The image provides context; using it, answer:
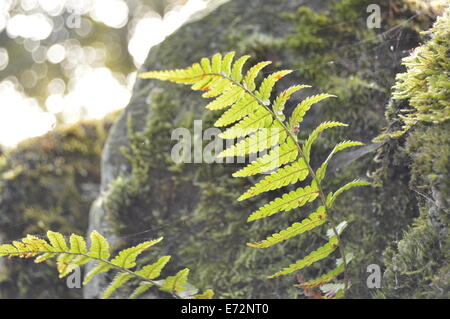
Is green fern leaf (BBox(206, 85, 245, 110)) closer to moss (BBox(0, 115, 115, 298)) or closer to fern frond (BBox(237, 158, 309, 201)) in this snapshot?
fern frond (BBox(237, 158, 309, 201))

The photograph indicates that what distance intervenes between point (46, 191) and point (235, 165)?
5.83 feet

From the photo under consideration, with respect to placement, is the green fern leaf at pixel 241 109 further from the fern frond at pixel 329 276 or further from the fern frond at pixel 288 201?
the fern frond at pixel 329 276

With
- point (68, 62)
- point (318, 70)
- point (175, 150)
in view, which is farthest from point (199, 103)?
point (68, 62)

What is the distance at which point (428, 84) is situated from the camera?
54.4 inches

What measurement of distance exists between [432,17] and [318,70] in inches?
22.4

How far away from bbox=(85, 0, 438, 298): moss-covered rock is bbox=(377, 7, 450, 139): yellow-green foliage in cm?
22

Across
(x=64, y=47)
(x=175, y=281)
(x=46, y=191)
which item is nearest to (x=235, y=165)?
(x=175, y=281)

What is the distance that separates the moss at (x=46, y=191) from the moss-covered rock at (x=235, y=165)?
74 cm

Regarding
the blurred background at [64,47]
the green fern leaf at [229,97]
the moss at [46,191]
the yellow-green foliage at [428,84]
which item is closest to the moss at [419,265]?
the yellow-green foliage at [428,84]

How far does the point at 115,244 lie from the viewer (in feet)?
6.81

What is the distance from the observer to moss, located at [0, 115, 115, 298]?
8.78ft

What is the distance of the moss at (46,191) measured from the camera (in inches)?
105

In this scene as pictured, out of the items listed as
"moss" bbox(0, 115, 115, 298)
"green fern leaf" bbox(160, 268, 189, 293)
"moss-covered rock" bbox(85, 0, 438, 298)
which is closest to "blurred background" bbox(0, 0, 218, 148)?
"moss" bbox(0, 115, 115, 298)

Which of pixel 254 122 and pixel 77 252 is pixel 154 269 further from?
pixel 254 122
